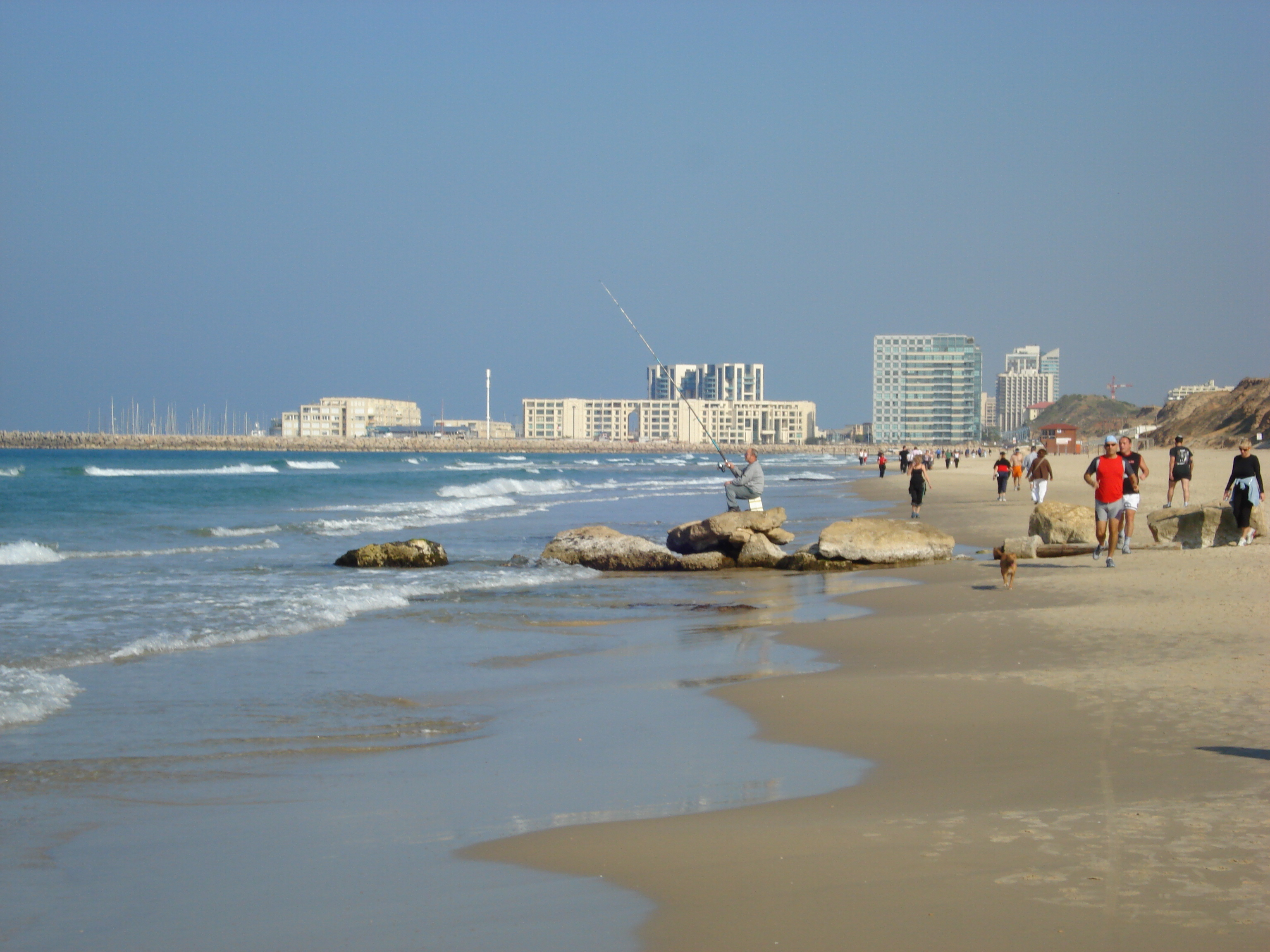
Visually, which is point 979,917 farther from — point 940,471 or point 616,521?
point 940,471

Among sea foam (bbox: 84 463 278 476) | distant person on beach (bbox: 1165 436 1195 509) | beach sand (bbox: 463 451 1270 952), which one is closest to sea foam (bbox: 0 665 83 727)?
beach sand (bbox: 463 451 1270 952)

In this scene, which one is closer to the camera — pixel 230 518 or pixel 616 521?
pixel 616 521

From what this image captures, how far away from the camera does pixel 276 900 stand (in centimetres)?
344

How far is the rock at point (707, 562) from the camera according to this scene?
1401cm

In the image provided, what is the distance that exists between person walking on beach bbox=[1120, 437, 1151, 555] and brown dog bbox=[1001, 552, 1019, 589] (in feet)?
7.37

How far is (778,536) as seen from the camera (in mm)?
14578

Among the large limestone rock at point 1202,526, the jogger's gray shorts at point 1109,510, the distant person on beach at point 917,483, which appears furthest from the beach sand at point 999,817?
the distant person on beach at point 917,483

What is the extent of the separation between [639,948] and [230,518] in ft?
80.7

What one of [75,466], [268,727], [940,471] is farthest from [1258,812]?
[75,466]

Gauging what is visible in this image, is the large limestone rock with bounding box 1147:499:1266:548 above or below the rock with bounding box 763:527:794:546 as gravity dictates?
above

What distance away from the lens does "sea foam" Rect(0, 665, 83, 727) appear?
6098 millimetres

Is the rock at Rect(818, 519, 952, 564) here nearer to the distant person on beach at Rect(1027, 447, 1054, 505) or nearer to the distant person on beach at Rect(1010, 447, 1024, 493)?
the distant person on beach at Rect(1027, 447, 1054, 505)

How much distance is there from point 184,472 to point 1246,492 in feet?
202

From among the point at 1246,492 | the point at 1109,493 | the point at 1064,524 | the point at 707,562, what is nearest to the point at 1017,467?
the point at 1064,524
